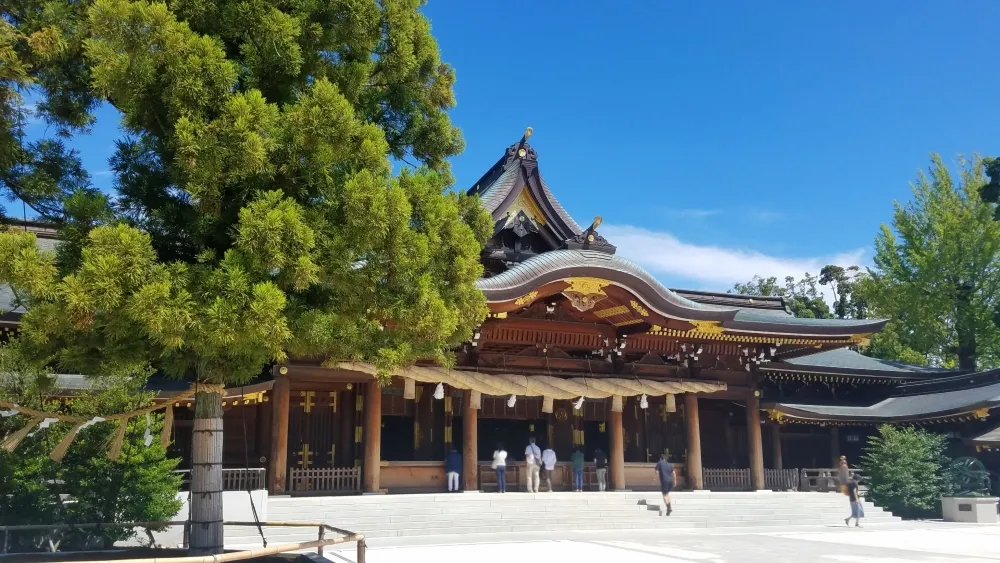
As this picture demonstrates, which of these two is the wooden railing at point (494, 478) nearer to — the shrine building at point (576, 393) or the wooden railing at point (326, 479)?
the shrine building at point (576, 393)

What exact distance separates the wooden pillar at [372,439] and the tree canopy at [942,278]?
24.2 meters

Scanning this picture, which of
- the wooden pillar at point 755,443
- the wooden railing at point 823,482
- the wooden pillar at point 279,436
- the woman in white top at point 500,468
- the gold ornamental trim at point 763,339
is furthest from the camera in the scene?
the wooden railing at point 823,482

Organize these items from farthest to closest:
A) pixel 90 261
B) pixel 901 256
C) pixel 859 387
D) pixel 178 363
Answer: pixel 901 256
pixel 859 387
pixel 178 363
pixel 90 261

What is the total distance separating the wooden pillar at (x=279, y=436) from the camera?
1583 centimetres

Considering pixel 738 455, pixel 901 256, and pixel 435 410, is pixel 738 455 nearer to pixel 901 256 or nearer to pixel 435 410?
pixel 435 410

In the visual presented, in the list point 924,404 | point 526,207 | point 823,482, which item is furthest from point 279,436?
point 924,404

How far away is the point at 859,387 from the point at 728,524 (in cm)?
1081

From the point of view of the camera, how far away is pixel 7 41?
6.20 metres

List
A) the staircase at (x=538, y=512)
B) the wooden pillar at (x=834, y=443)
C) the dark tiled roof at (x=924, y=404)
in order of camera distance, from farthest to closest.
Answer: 1. the wooden pillar at (x=834, y=443)
2. the dark tiled roof at (x=924, y=404)
3. the staircase at (x=538, y=512)

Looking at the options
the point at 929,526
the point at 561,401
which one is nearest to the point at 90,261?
the point at 561,401

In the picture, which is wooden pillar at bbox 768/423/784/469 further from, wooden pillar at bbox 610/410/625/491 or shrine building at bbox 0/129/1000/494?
wooden pillar at bbox 610/410/625/491

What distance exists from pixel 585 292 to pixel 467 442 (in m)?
4.43

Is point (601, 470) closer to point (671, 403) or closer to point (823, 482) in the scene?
point (671, 403)

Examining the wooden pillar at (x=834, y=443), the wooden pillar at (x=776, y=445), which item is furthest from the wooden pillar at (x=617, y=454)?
the wooden pillar at (x=834, y=443)
